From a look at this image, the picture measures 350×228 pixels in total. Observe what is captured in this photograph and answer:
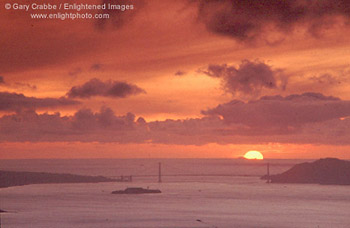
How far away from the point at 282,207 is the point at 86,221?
68.7 meters

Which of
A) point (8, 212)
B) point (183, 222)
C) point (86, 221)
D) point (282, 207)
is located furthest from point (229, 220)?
point (8, 212)

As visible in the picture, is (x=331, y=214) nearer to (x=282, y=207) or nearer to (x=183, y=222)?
(x=282, y=207)

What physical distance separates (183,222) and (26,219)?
35.5 m

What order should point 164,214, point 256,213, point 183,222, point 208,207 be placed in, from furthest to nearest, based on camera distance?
point 208,207
point 256,213
point 164,214
point 183,222

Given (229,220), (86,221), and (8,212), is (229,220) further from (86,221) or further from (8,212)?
(8,212)

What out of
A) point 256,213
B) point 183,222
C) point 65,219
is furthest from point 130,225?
point 256,213

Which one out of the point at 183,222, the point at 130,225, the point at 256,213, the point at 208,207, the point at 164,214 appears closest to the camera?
the point at 130,225

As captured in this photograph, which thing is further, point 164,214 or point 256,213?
point 256,213

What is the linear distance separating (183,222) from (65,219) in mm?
27420

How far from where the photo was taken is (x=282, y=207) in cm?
15425

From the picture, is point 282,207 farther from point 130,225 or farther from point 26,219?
point 26,219

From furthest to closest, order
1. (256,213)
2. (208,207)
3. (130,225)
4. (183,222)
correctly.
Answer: (208,207) → (256,213) → (183,222) → (130,225)

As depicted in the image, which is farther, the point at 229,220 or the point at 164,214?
the point at 164,214

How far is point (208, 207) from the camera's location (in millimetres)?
151625
